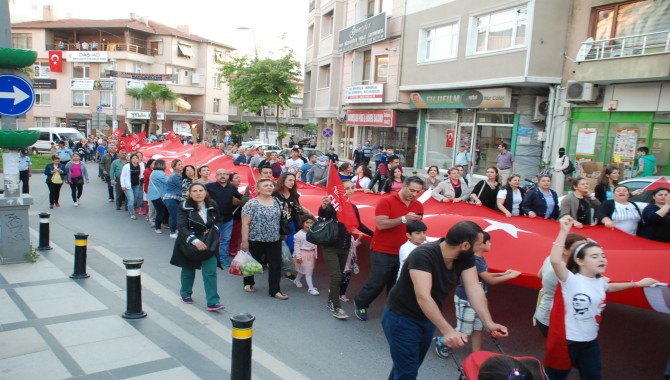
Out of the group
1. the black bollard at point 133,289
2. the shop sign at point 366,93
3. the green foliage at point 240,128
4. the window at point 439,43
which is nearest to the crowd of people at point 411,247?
the black bollard at point 133,289

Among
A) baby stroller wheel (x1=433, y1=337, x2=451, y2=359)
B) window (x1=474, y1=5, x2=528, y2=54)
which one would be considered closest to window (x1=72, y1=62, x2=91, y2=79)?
window (x1=474, y1=5, x2=528, y2=54)

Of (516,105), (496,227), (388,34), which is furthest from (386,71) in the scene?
(496,227)

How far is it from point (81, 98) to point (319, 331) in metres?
57.0

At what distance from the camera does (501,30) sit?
18.4 metres

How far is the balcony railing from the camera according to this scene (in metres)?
14.0

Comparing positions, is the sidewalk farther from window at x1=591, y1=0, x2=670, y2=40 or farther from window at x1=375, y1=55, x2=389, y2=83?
window at x1=375, y1=55, x2=389, y2=83

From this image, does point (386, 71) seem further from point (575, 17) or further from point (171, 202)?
point (171, 202)

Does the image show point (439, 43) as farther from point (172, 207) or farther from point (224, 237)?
point (224, 237)

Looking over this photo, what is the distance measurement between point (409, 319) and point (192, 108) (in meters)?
60.0

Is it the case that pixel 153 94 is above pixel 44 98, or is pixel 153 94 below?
above

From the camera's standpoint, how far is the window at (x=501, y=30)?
689 inches

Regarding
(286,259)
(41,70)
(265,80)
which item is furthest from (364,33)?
(41,70)

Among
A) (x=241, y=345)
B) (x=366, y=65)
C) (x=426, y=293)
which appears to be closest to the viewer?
(x=426, y=293)

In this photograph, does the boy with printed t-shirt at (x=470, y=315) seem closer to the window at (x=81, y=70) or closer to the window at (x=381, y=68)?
the window at (x=381, y=68)
